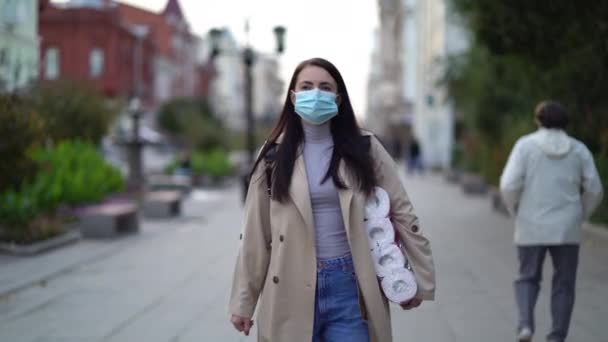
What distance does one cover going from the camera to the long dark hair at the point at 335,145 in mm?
3559

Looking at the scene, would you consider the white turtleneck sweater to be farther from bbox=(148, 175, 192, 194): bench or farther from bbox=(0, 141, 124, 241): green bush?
bbox=(148, 175, 192, 194): bench

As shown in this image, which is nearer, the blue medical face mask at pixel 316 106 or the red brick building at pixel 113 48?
the blue medical face mask at pixel 316 106

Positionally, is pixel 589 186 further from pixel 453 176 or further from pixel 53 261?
pixel 453 176

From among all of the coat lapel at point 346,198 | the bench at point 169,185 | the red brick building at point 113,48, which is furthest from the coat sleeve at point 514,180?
the red brick building at point 113,48

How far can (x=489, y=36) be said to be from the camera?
47.0ft

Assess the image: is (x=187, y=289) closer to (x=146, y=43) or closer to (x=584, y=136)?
(x=584, y=136)

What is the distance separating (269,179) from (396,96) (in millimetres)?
67609

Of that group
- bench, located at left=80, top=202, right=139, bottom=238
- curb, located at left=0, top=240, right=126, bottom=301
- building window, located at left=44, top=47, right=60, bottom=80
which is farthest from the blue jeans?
building window, located at left=44, top=47, right=60, bottom=80

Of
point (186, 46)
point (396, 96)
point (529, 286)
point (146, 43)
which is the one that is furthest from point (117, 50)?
point (529, 286)

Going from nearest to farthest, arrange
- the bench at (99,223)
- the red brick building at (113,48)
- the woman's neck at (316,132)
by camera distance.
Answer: the woman's neck at (316,132)
the bench at (99,223)
the red brick building at (113,48)

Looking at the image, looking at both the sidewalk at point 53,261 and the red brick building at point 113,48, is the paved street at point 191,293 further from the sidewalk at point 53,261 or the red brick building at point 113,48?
the red brick building at point 113,48

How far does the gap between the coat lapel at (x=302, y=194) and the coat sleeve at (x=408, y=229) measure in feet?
1.10

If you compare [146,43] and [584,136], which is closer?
[584,136]

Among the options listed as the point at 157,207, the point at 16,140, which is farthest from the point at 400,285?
the point at 157,207
